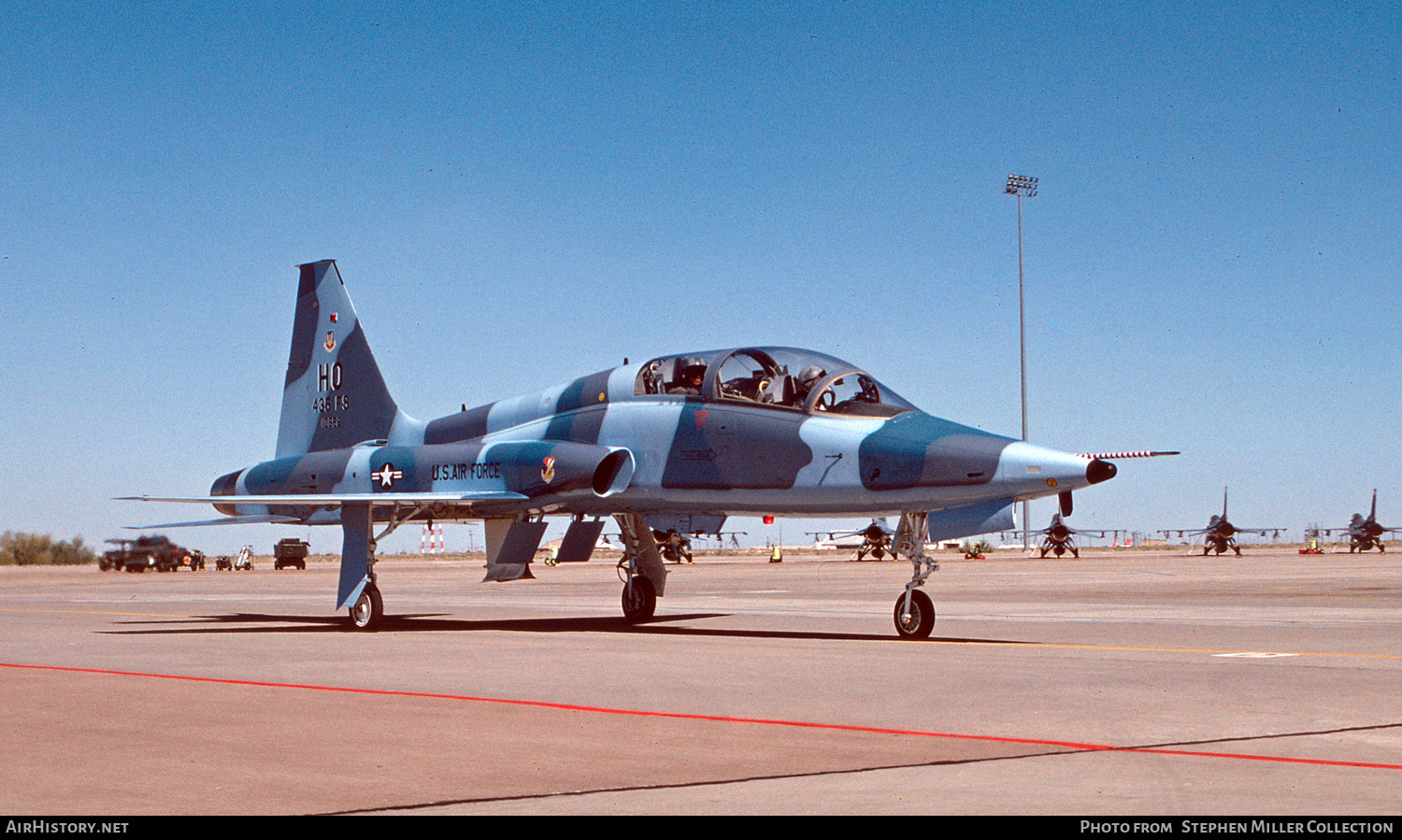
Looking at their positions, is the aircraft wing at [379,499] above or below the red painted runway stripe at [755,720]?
above

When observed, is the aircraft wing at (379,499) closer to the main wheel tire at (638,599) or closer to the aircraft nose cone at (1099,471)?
the main wheel tire at (638,599)

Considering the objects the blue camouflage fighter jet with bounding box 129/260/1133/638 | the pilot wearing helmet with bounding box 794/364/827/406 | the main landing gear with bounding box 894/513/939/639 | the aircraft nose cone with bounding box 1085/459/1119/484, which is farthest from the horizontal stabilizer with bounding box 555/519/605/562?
the aircraft nose cone with bounding box 1085/459/1119/484

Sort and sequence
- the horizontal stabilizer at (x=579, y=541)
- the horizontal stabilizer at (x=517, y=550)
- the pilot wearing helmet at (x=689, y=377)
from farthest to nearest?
the horizontal stabilizer at (x=579, y=541), the horizontal stabilizer at (x=517, y=550), the pilot wearing helmet at (x=689, y=377)

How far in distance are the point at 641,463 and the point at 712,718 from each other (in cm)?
931

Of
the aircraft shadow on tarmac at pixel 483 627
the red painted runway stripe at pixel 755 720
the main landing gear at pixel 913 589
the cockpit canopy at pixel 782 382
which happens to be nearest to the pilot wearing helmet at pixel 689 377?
the cockpit canopy at pixel 782 382

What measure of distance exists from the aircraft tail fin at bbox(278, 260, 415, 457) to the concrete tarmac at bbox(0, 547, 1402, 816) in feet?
14.9

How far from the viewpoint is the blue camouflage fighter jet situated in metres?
15.5

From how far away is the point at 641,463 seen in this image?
1828 cm

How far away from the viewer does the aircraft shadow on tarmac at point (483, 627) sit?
17.3m

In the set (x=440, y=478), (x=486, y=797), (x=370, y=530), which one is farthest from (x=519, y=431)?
(x=486, y=797)

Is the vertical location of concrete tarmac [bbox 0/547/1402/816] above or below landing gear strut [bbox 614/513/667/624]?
below

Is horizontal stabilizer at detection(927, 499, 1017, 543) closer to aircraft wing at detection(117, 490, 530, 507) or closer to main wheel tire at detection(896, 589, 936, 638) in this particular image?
main wheel tire at detection(896, 589, 936, 638)

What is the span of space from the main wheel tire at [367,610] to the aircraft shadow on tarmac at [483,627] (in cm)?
21

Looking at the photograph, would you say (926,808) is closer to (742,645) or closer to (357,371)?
(742,645)
